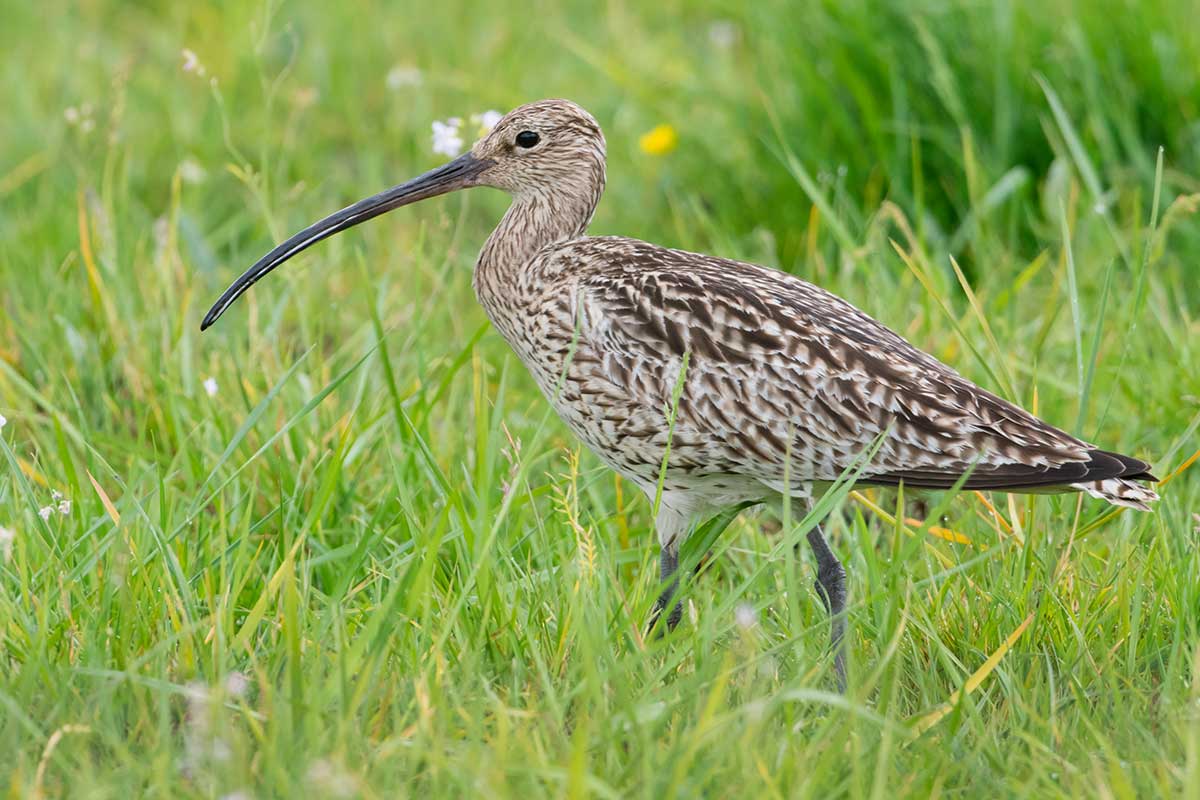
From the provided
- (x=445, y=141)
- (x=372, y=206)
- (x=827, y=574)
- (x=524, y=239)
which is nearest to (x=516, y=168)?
(x=524, y=239)

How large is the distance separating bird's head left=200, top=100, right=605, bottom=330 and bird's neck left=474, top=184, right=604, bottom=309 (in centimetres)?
3

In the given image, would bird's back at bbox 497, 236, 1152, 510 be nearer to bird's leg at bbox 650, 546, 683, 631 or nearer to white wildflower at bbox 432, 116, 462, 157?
bird's leg at bbox 650, 546, 683, 631

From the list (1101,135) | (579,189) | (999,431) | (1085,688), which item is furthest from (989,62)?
(1085,688)

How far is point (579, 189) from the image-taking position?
17.4 ft

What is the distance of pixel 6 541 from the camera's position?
13.0 feet

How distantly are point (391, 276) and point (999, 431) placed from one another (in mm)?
3154

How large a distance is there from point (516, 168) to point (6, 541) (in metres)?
2.05

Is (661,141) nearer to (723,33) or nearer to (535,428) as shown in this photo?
(723,33)

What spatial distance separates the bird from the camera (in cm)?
427

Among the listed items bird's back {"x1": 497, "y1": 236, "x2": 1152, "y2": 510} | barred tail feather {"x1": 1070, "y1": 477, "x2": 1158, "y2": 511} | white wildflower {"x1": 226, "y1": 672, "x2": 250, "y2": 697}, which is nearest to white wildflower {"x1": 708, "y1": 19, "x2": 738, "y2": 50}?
bird's back {"x1": 497, "y1": 236, "x2": 1152, "y2": 510}

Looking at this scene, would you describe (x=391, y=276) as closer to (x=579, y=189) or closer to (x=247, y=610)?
(x=579, y=189)

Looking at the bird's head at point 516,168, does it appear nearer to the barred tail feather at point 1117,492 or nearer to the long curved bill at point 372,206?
the long curved bill at point 372,206

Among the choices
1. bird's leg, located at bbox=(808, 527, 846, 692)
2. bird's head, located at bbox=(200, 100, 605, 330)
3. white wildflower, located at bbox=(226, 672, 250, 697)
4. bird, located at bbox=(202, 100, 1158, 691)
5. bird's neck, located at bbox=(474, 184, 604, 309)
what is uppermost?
bird's head, located at bbox=(200, 100, 605, 330)

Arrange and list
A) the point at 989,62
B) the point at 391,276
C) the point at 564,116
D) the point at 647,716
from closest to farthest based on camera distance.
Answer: the point at 647,716 → the point at 564,116 → the point at 391,276 → the point at 989,62
